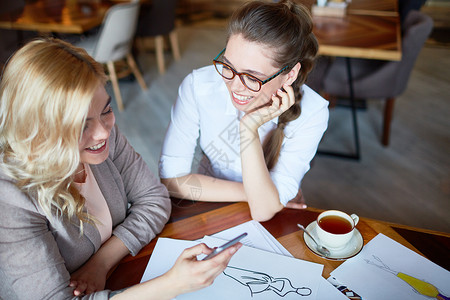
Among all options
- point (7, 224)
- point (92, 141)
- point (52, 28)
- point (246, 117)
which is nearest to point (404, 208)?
point (246, 117)

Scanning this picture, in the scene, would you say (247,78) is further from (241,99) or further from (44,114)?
(44,114)

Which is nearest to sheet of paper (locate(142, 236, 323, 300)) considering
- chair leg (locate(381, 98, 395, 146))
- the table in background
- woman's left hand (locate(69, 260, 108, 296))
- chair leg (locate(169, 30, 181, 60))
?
woman's left hand (locate(69, 260, 108, 296))

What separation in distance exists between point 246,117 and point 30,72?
60cm

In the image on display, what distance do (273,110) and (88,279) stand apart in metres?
0.67

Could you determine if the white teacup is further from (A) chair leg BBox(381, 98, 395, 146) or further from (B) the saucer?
(A) chair leg BBox(381, 98, 395, 146)

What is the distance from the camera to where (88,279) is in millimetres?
863

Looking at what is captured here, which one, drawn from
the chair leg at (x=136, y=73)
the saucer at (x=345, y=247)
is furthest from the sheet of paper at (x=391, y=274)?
the chair leg at (x=136, y=73)

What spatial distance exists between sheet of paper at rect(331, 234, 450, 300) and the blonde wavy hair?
0.67 meters

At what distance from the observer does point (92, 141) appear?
855 mm

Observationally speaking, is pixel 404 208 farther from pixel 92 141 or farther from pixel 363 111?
pixel 92 141

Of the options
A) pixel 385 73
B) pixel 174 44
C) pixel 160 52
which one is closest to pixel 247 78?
pixel 385 73

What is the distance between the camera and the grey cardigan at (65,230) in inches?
29.8

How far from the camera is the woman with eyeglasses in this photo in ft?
3.43

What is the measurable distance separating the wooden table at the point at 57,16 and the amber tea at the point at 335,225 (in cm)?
258
